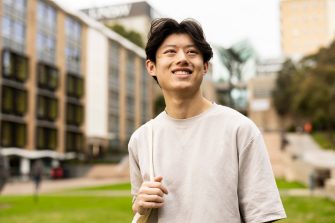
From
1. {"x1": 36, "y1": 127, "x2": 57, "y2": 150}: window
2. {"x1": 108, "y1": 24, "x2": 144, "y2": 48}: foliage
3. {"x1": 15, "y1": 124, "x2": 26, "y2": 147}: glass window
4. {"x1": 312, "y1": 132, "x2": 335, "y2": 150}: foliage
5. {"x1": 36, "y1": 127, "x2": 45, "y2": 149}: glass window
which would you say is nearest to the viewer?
{"x1": 15, "y1": 124, "x2": 26, "y2": 147}: glass window

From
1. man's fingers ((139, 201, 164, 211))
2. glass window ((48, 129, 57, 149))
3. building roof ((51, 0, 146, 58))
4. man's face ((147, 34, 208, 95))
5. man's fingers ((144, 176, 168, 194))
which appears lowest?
man's fingers ((139, 201, 164, 211))

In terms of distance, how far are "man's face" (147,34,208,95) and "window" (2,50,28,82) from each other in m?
39.0

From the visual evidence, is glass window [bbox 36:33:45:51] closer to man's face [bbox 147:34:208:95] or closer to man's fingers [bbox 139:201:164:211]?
man's face [bbox 147:34:208:95]

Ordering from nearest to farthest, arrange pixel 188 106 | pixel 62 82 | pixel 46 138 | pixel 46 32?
pixel 188 106 → pixel 46 138 → pixel 46 32 → pixel 62 82

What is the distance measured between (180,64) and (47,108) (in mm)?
44339

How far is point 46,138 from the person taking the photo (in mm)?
44812

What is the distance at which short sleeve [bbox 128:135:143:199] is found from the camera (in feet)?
7.49

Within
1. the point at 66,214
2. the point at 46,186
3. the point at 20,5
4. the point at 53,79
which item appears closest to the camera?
the point at 66,214

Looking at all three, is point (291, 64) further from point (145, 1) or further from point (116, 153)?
point (116, 153)

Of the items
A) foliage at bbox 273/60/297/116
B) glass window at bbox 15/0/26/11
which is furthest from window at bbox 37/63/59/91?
foliage at bbox 273/60/297/116

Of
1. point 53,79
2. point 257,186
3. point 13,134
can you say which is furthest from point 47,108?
point 257,186

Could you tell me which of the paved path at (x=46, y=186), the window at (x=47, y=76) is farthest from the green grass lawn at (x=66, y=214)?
the window at (x=47, y=76)

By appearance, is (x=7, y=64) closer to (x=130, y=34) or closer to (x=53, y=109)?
(x=53, y=109)

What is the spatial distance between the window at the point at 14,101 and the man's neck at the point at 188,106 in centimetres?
3915
